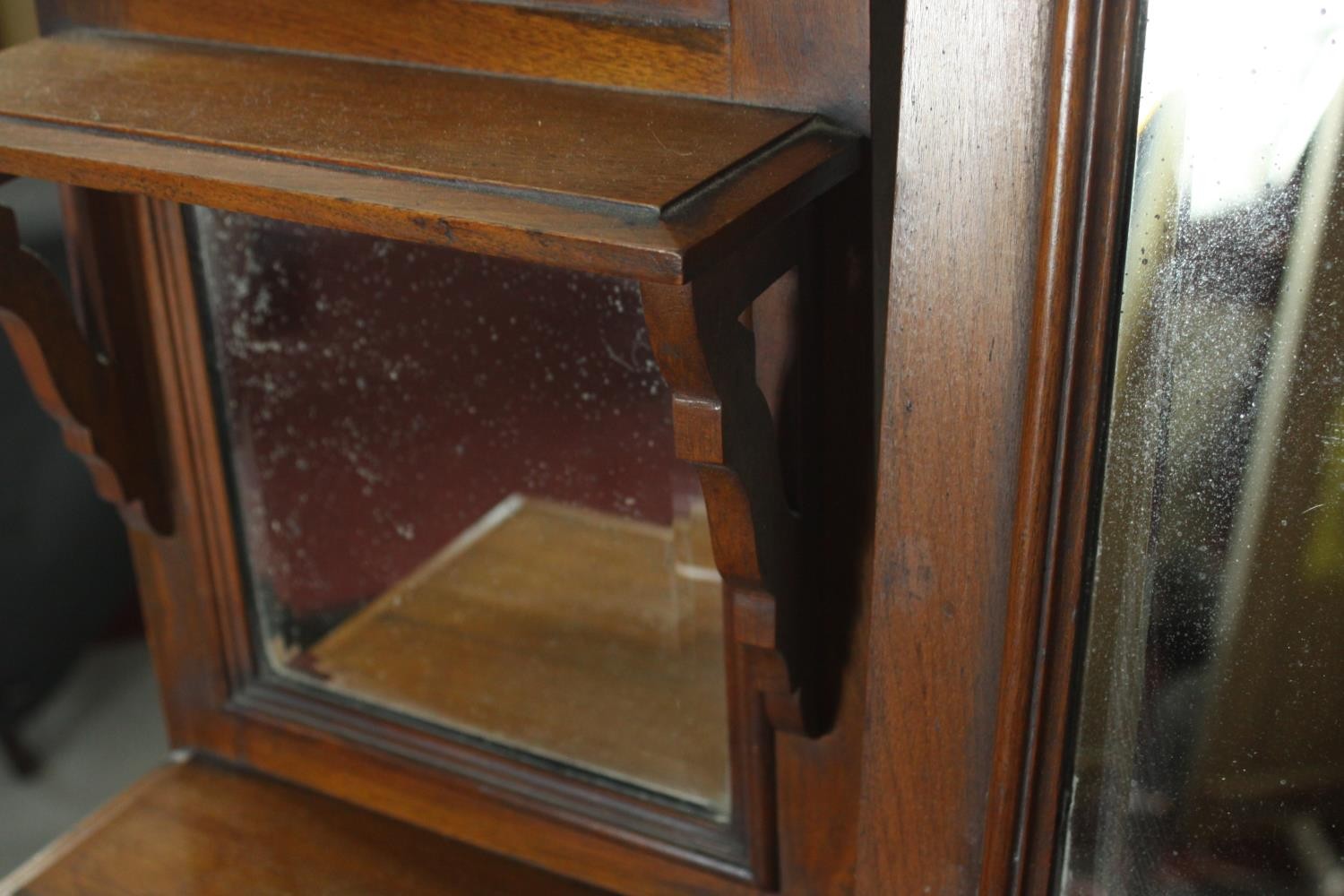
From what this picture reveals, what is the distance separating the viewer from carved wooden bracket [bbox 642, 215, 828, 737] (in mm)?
697

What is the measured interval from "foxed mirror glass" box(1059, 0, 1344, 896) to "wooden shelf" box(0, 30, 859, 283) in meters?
0.17

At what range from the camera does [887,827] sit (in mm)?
808

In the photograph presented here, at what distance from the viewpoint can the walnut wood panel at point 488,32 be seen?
79 cm

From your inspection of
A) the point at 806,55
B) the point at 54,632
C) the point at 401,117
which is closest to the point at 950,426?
the point at 806,55

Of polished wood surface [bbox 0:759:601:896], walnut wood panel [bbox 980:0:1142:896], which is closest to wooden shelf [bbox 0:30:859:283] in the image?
walnut wood panel [bbox 980:0:1142:896]

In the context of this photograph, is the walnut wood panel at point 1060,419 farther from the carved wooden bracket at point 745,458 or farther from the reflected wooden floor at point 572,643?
the reflected wooden floor at point 572,643

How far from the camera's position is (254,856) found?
111 cm

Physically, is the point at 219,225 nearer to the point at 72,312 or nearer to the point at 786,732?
the point at 72,312

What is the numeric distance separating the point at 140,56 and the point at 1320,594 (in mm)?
712

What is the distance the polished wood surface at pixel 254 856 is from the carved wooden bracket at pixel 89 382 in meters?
0.22

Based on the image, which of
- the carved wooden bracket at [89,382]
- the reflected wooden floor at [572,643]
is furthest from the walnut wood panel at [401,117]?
the reflected wooden floor at [572,643]

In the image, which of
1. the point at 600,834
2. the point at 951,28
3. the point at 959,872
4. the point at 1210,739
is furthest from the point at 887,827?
the point at 951,28

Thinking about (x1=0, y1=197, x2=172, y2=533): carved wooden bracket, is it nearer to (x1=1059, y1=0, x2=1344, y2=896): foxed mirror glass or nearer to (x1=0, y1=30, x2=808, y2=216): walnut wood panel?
(x1=0, y1=30, x2=808, y2=216): walnut wood panel

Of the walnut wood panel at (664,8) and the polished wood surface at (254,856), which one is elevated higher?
the walnut wood panel at (664,8)
